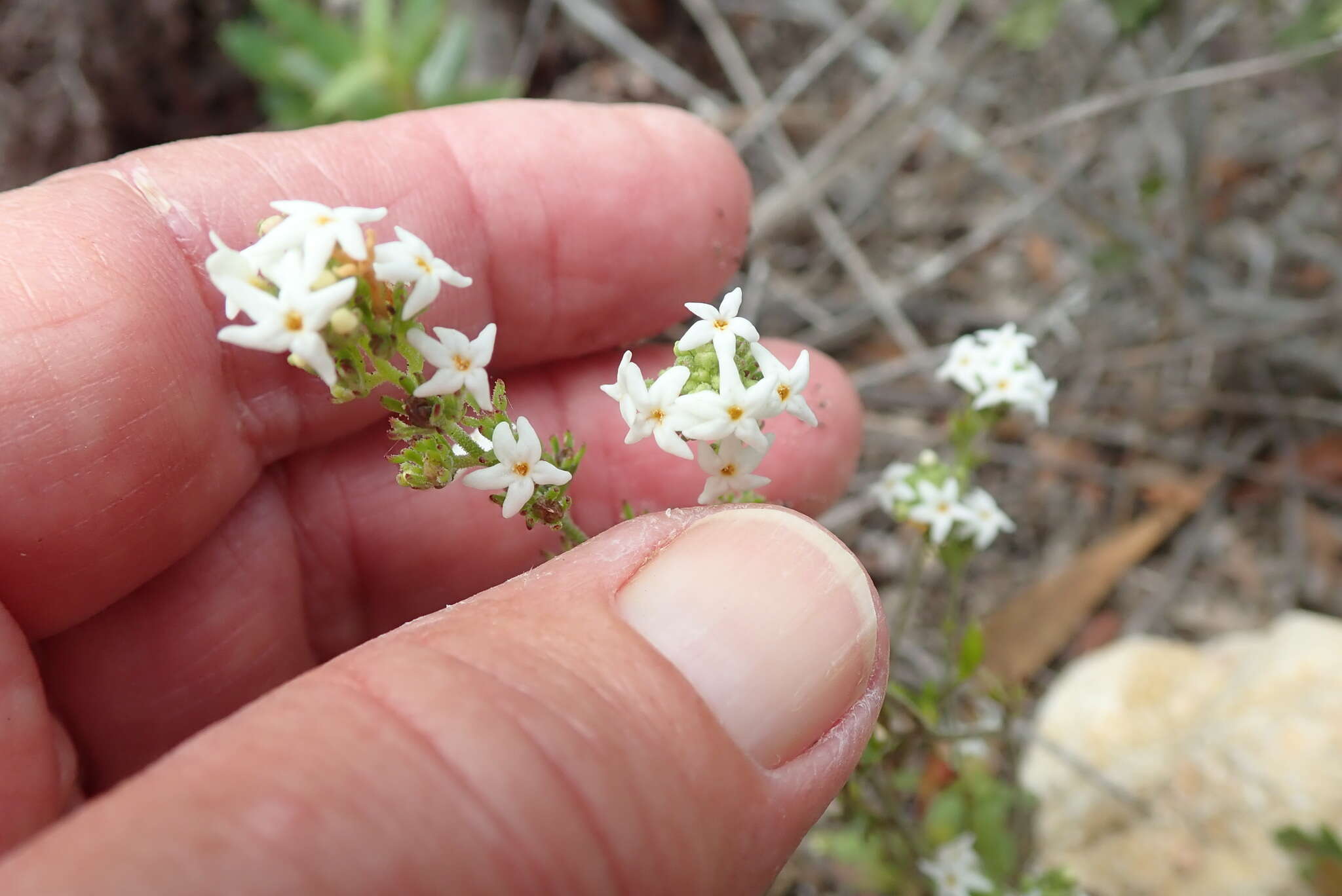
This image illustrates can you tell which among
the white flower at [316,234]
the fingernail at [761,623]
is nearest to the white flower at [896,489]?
the fingernail at [761,623]

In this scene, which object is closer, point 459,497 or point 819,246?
point 459,497

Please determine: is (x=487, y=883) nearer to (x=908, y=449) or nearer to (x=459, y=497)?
(x=459, y=497)

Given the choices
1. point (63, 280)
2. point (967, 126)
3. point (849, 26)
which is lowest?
point (967, 126)

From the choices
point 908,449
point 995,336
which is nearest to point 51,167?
point 908,449

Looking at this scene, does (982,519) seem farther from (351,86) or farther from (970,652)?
(351,86)

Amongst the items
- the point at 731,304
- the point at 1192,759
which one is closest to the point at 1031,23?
the point at 731,304
